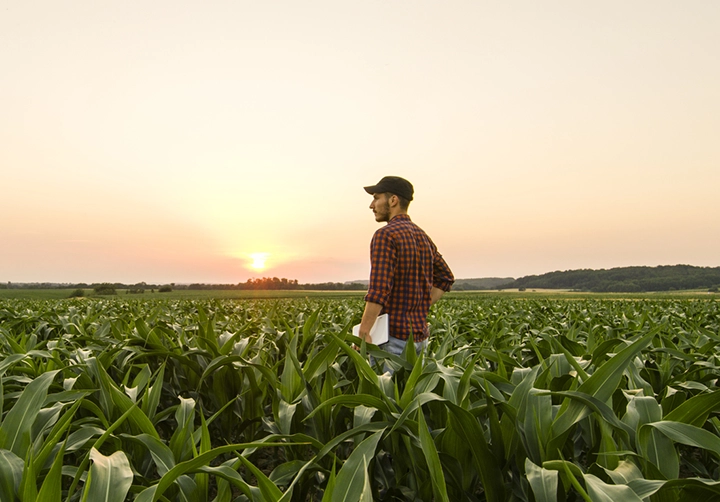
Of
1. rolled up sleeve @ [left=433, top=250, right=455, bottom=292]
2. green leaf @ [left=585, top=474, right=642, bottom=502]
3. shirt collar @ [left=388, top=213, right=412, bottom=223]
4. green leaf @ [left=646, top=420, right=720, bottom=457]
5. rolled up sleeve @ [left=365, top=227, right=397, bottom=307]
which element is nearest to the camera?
green leaf @ [left=585, top=474, right=642, bottom=502]

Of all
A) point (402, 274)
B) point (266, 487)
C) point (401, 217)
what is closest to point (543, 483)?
point (266, 487)

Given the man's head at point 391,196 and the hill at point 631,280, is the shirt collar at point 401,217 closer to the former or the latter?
the man's head at point 391,196

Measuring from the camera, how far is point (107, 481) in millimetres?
1134

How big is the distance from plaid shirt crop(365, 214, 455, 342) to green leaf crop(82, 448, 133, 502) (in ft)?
7.35

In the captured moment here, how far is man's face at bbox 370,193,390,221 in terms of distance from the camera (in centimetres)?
361

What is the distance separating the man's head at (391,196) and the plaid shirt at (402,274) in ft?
0.30

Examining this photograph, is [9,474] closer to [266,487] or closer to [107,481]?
[107,481]

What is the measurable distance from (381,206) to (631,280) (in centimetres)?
11604

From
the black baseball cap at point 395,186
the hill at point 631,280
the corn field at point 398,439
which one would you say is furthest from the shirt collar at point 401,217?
the hill at point 631,280

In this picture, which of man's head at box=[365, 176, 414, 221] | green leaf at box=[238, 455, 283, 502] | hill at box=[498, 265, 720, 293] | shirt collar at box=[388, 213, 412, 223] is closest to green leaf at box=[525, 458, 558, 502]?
green leaf at box=[238, 455, 283, 502]

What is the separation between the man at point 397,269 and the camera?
10.8 feet

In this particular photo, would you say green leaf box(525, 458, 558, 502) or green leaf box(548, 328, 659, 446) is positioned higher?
green leaf box(548, 328, 659, 446)

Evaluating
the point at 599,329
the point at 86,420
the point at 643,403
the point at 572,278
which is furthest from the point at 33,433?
the point at 572,278

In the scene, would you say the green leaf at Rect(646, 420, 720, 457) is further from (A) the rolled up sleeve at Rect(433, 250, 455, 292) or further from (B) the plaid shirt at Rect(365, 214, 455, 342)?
(A) the rolled up sleeve at Rect(433, 250, 455, 292)
